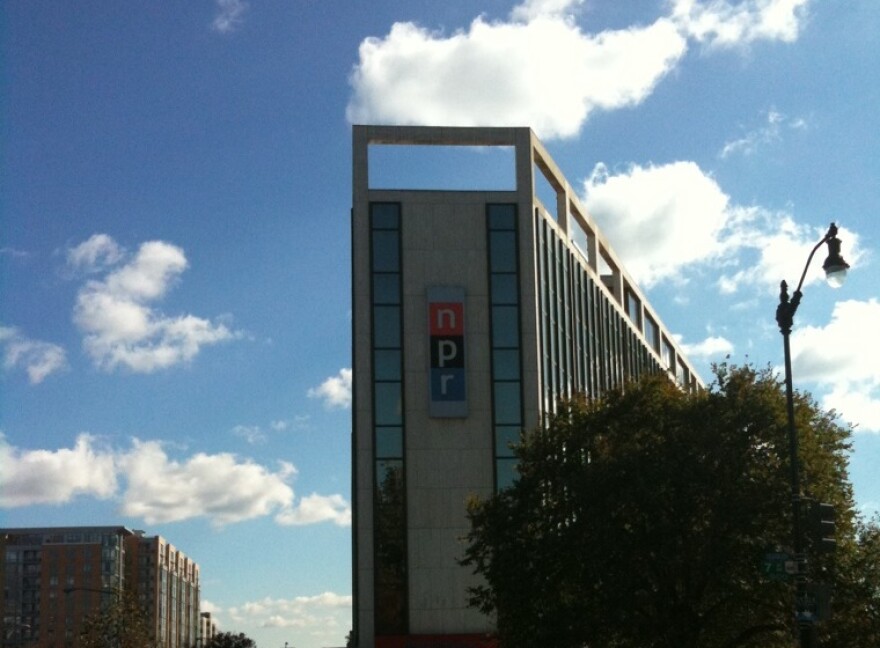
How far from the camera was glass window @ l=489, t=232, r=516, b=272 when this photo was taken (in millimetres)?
60906

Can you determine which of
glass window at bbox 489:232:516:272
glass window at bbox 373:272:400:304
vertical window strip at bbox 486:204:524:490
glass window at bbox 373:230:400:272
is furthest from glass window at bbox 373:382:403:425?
glass window at bbox 489:232:516:272

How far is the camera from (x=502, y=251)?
6119 centimetres

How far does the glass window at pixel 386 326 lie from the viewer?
59.8m

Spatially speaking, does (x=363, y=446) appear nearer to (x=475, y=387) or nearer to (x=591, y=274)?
(x=475, y=387)

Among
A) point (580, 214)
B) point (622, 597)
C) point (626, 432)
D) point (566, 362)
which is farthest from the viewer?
point (580, 214)

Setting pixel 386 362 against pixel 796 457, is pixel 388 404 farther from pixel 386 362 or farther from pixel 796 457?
pixel 796 457

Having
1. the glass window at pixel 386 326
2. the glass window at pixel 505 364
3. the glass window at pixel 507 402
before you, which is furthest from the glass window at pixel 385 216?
the glass window at pixel 507 402

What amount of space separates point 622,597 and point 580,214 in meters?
41.0

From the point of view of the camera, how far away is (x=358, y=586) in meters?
57.5

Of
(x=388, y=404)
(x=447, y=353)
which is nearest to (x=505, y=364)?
(x=447, y=353)

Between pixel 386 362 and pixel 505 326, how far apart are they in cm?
585

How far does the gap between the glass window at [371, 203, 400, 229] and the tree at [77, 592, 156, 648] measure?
24683 millimetres

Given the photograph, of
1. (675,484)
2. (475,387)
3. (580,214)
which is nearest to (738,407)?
(675,484)

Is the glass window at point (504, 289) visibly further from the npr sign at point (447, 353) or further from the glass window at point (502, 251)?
the npr sign at point (447, 353)
